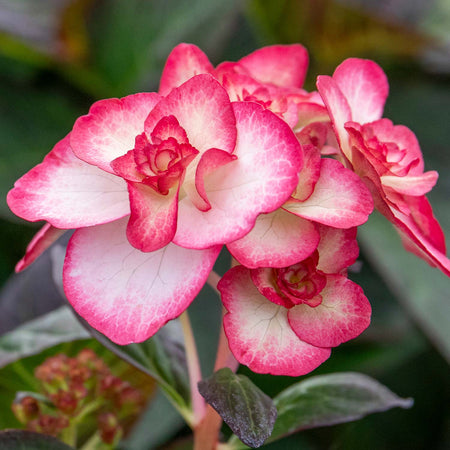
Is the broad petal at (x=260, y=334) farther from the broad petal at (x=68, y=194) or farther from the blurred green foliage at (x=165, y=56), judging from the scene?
the blurred green foliage at (x=165, y=56)

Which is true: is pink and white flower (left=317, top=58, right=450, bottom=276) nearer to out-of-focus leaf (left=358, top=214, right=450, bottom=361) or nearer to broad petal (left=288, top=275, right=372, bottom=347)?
broad petal (left=288, top=275, right=372, bottom=347)

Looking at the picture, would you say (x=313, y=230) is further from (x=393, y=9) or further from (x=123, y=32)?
(x=393, y=9)

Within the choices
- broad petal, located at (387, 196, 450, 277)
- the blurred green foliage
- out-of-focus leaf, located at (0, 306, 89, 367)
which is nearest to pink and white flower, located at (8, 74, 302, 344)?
broad petal, located at (387, 196, 450, 277)

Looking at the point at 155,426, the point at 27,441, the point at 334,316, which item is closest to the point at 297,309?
the point at 334,316

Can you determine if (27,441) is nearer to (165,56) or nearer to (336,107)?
(336,107)

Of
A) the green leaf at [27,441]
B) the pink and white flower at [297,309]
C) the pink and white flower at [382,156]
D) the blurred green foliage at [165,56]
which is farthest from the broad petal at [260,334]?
the blurred green foliage at [165,56]

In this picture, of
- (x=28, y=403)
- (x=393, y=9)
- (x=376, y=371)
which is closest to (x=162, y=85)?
(x=28, y=403)
